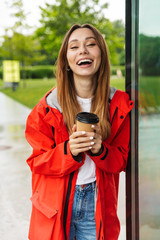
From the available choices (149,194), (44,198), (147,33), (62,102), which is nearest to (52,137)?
(62,102)

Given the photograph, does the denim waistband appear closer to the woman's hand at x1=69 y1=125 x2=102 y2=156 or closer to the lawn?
the woman's hand at x1=69 y1=125 x2=102 y2=156

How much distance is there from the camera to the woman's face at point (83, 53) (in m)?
1.69

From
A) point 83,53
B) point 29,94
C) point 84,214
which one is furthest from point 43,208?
point 29,94

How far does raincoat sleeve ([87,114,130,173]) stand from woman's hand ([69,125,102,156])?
10cm

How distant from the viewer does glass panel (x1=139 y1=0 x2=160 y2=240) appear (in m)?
1.53

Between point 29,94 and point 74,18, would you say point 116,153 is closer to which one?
point 29,94

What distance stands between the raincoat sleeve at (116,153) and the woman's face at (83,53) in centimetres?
34

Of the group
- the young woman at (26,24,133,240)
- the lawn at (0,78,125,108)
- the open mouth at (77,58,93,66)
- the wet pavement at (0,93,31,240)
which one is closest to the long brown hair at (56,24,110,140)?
the young woman at (26,24,133,240)

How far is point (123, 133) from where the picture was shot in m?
1.75

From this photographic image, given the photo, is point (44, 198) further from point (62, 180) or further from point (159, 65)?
point (159, 65)

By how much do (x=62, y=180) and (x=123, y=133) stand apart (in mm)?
429

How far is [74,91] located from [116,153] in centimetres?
43

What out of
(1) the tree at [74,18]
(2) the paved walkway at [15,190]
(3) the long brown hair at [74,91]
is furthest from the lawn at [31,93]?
(3) the long brown hair at [74,91]

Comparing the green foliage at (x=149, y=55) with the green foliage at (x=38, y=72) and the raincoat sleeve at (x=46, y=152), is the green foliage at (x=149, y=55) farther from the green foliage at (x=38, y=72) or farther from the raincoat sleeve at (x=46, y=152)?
the green foliage at (x=38, y=72)
